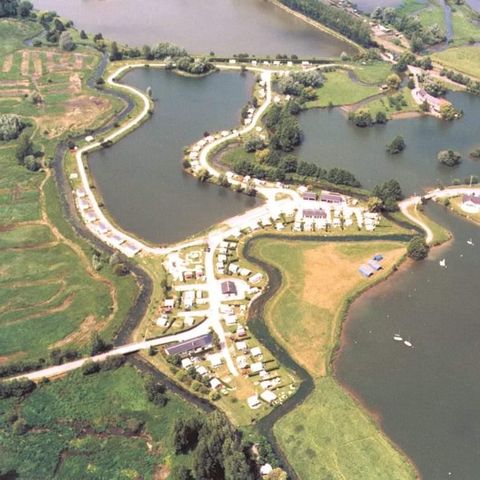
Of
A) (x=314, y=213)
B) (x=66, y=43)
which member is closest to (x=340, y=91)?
(x=314, y=213)

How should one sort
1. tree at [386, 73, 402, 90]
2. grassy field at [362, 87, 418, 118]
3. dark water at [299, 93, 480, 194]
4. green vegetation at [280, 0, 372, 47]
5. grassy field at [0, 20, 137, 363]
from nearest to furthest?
grassy field at [0, 20, 137, 363] → dark water at [299, 93, 480, 194] → grassy field at [362, 87, 418, 118] → tree at [386, 73, 402, 90] → green vegetation at [280, 0, 372, 47]

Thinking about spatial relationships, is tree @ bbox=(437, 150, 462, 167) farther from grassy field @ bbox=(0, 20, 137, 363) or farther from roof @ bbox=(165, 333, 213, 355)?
grassy field @ bbox=(0, 20, 137, 363)

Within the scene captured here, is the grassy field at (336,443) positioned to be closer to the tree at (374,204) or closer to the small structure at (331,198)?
the tree at (374,204)

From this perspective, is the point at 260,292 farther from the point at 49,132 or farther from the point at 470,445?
the point at 49,132

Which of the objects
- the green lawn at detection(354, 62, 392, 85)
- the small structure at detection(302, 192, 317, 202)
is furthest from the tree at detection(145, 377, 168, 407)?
the green lawn at detection(354, 62, 392, 85)

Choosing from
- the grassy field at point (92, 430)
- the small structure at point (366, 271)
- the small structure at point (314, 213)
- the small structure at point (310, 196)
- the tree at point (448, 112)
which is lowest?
the grassy field at point (92, 430)

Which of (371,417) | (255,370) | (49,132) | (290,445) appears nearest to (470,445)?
(371,417)

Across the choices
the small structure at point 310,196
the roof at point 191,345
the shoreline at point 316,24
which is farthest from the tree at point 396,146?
the roof at point 191,345
